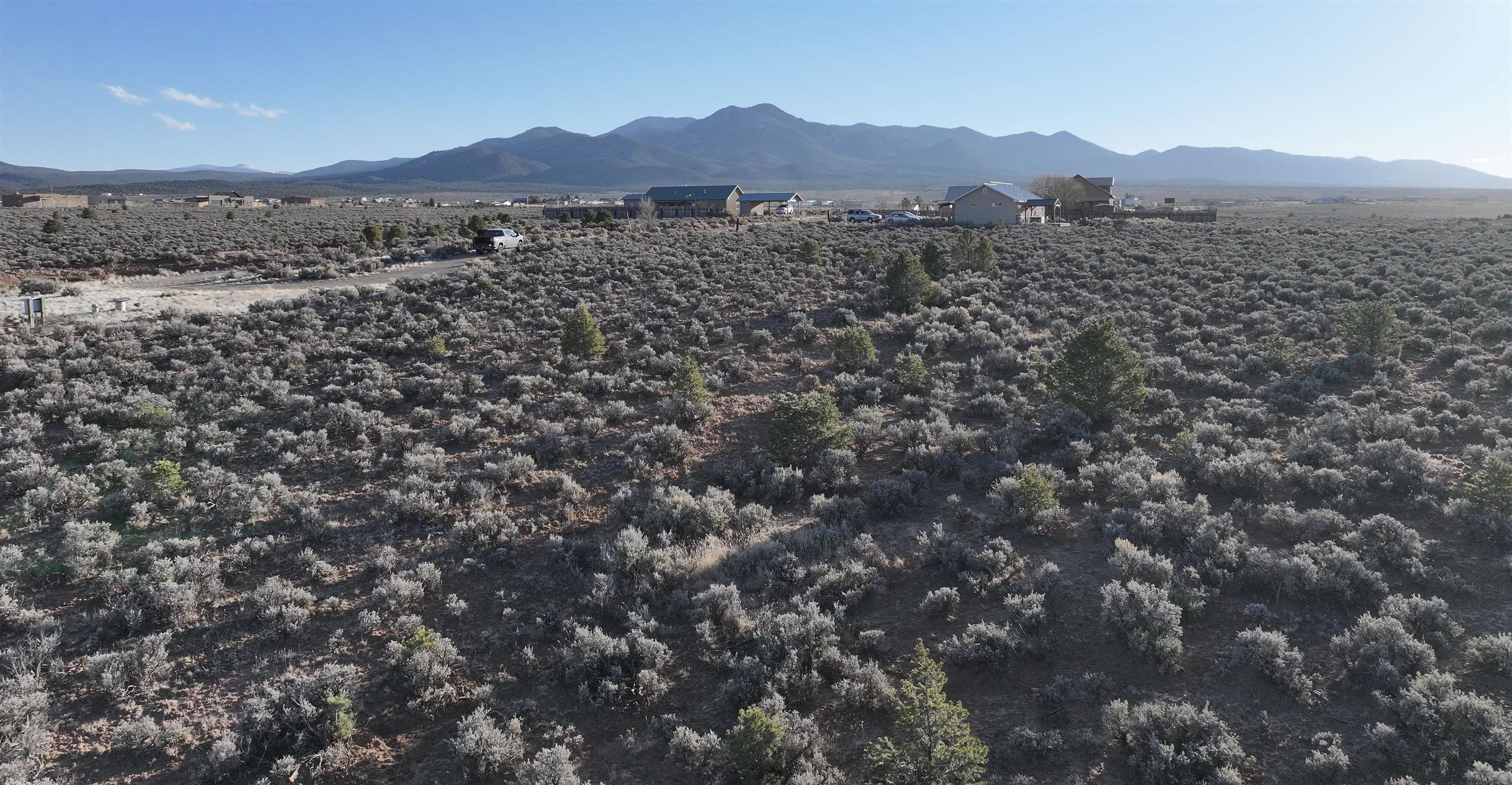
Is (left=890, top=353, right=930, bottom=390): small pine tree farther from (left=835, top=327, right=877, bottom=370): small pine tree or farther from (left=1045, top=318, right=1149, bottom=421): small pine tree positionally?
(left=1045, top=318, right=1149, bottom=421): small pine tree

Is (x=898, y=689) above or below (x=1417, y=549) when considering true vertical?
below

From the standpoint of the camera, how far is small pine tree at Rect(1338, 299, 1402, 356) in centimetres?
1526

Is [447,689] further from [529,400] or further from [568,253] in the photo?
[568,253]

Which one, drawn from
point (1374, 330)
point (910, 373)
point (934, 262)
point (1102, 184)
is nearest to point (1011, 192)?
point (1102, 184)

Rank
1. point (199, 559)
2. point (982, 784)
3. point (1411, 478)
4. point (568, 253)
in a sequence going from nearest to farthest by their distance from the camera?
point (982, 784), point (199, 559), point (1411, 478), point (568, 253)

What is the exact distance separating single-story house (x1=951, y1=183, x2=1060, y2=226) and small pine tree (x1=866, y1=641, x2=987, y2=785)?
5264 centimetres

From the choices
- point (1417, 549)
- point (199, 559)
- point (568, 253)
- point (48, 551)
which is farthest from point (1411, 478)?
point (568, 253)

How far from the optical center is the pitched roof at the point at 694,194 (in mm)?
71375

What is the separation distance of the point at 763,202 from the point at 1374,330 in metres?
65.7

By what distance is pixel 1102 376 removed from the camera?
40.4 ft

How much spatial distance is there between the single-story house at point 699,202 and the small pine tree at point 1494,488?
63.3 meters

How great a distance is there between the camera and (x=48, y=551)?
28.8 ft

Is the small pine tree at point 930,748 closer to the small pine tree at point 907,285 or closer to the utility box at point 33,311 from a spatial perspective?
the small pine tree at point 907,285

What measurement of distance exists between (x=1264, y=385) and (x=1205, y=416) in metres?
2.94
